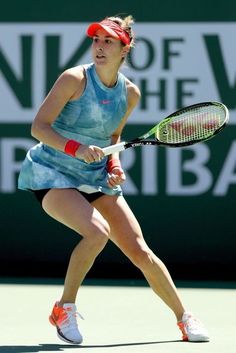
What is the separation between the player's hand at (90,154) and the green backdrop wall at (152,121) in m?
2.43

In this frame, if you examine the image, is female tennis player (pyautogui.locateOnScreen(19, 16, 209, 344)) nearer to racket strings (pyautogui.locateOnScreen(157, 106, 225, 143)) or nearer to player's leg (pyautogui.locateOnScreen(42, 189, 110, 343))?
player's leg (pyautogui.locateOnScreen(42, 189, 110, 343))

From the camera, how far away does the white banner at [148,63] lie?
751 centimetres

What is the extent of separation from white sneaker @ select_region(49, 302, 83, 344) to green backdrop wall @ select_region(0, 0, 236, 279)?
2.30 meters

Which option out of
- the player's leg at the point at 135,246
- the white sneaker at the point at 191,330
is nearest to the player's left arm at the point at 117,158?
the player's leg at the point at 135,246

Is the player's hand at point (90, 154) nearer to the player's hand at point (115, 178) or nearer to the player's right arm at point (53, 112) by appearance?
the player's right arm at point (53, 112)

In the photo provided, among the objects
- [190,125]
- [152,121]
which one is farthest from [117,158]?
[152,121]

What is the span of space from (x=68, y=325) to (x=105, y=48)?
49.1 inches

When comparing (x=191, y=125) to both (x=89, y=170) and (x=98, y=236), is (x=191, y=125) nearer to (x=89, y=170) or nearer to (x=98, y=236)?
(x=89, y=170)

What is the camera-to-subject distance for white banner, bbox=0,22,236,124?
7508 mm

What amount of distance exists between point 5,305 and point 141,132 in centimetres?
160

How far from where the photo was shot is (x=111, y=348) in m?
5.26

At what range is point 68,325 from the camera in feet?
17.5

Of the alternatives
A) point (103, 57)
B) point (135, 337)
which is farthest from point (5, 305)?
point (103, 57)
